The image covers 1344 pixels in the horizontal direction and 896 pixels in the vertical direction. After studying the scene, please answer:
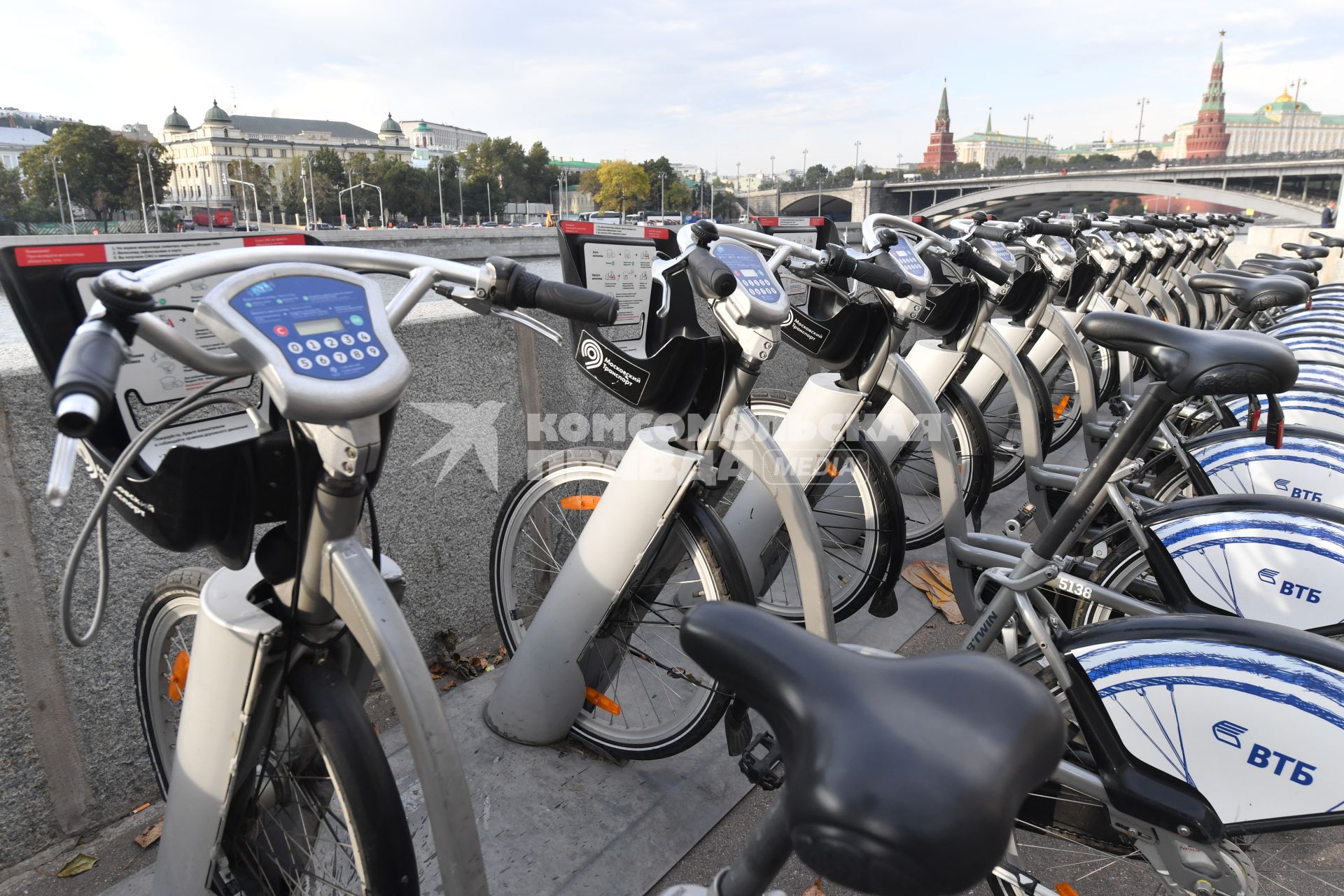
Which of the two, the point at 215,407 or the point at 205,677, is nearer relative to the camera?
the point at 205,677

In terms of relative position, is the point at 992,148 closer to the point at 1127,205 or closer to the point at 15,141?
the point at 1127,205

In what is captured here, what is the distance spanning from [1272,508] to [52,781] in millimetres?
3126

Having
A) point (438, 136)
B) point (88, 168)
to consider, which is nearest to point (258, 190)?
point (88, 168)

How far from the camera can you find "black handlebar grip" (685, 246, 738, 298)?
6.75 feet

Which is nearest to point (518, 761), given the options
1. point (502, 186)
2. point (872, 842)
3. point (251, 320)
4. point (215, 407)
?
point (215, 407)

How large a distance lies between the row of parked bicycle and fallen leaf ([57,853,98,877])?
359 millimetres

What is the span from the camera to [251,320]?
1.16 m

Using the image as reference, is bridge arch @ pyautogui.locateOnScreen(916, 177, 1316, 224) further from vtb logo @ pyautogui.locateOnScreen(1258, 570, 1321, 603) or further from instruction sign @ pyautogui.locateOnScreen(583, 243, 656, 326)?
vtb logo @ pyautogui.locateOnScreen(1258, 570, 1321, 603)

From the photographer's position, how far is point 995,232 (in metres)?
3.97

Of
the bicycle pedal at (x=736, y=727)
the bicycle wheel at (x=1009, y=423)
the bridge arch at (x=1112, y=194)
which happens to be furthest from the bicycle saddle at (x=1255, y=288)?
the bridge arch at (x=1112, y=194)

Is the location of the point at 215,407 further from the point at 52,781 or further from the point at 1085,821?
the point at 1085,821

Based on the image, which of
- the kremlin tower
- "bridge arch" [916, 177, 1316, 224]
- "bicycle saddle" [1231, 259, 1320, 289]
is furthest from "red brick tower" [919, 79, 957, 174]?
"bicycle saddle" [1231, 259, 1320, 289]

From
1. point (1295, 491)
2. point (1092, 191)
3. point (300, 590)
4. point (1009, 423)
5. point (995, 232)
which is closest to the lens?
point (300, 590)

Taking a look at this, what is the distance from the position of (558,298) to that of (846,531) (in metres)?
2.19
